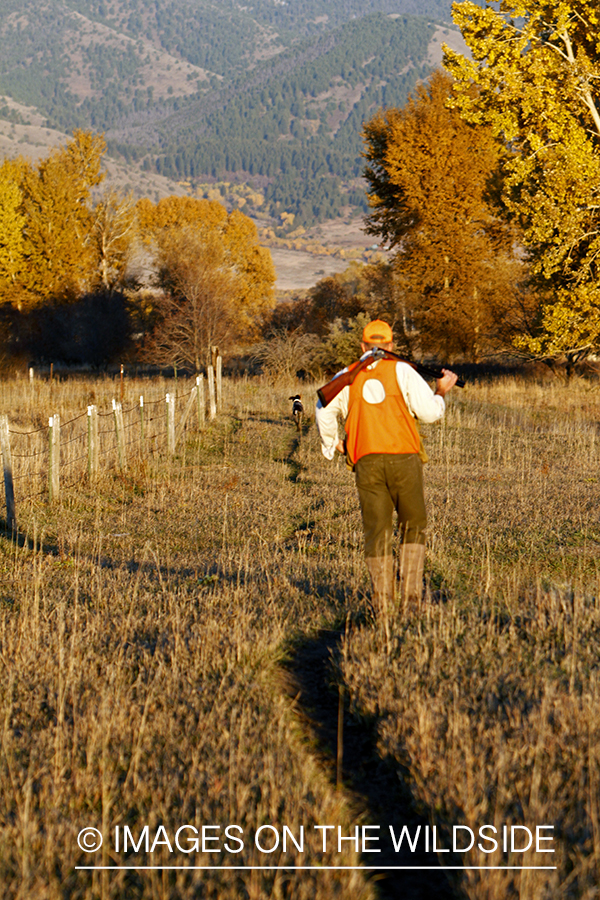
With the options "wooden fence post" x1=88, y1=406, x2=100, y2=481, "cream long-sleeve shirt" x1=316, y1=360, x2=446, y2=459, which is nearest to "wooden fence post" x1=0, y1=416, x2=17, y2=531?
"wooden fence post" x1=88, y1=406, x2=100, y2=481

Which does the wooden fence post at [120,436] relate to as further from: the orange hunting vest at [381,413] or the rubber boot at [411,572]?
the orange hunting vest at [381,413]

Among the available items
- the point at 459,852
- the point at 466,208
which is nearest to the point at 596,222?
the point at 466,208

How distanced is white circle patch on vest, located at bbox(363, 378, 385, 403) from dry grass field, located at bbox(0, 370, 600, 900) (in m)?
1.48

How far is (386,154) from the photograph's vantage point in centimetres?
3061

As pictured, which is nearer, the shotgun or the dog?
the shotgun

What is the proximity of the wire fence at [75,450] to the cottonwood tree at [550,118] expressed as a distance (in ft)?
33.2

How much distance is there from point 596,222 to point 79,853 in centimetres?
2227

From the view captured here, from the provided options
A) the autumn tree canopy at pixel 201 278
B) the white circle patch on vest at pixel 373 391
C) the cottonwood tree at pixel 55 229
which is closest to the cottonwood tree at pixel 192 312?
the autumn tree canopy at pixel 201 278

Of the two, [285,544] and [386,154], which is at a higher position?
[386,154]

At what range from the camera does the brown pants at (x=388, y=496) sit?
221 inches

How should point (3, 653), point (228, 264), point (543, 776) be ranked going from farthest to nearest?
point (228, 264)
point (3, 653)
point (543, 776)

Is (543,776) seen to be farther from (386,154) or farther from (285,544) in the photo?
(386,154)

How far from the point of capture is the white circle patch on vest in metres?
5.51

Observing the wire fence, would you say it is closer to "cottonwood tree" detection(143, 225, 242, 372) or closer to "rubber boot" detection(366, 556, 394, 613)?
"rubber boot" detection(366, 556, 394, 613)
